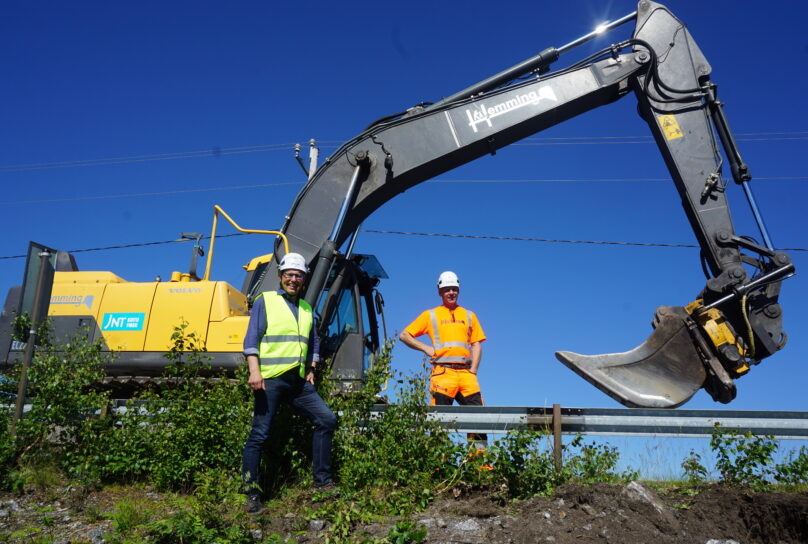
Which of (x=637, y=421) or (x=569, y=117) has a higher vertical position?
(x=569, y=117)

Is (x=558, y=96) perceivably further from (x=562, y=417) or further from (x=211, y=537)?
(x=211, y=537)

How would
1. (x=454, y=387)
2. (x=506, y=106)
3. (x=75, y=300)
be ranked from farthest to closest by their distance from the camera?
(x=75, y=300)
(x=506, y=106)
(x=454, y=387)

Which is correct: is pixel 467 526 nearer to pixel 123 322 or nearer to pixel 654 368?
pixel 654 368

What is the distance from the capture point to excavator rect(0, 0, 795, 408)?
624cm

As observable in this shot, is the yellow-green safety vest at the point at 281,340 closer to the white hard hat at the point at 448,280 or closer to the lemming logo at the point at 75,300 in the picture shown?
the white hard hat at the point at 448,280

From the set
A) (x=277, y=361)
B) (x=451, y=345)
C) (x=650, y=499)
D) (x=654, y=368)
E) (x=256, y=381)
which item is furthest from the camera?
(x=451, y=345)

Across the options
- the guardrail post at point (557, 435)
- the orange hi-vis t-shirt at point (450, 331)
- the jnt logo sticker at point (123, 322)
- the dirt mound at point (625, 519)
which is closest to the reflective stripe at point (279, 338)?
the orange hi-vis t-shirt at point (450, 331)

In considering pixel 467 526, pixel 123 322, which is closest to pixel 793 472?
pixel 467 526

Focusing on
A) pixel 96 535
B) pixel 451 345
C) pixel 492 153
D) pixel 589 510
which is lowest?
pixel 96 535

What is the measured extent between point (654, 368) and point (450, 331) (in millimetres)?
2036

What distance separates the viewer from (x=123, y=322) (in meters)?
7.86

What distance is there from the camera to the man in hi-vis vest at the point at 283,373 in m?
5.23

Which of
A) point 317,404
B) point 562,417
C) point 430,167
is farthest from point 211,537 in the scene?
point 430,167

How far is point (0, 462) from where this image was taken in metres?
5.68
